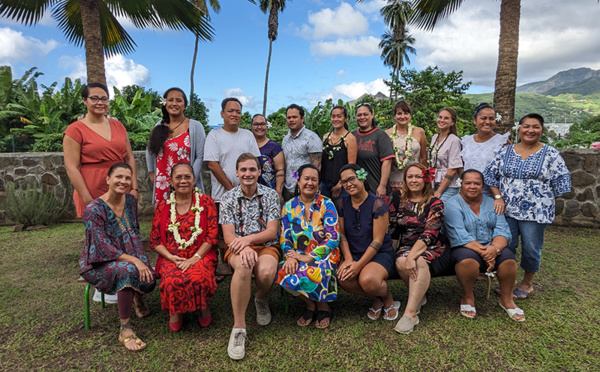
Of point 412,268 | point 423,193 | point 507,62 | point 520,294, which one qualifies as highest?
point 507,62

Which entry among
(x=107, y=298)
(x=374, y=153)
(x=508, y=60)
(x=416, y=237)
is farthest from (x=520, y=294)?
(x=508, y=60)

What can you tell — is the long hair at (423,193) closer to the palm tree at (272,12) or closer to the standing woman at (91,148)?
the standing woman at (91,148)

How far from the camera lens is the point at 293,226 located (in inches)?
131

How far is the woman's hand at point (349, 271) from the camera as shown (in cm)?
315

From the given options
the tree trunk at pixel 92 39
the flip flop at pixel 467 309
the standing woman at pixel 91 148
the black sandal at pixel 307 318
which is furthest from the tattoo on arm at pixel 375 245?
the tree trunk at pixel 92 39

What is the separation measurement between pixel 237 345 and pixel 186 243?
97 cm

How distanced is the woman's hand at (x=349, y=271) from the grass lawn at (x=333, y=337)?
1.37 ft

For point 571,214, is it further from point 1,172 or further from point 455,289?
point 1,172

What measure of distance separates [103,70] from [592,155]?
9167 millimetres

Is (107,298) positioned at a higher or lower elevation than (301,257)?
lower

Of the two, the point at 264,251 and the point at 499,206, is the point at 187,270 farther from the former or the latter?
the point at 499,206

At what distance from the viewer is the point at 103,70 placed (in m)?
7.34

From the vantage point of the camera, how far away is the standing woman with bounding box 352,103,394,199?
3941mm

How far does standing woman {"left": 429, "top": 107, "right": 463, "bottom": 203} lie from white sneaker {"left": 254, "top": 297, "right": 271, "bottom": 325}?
214 cm
